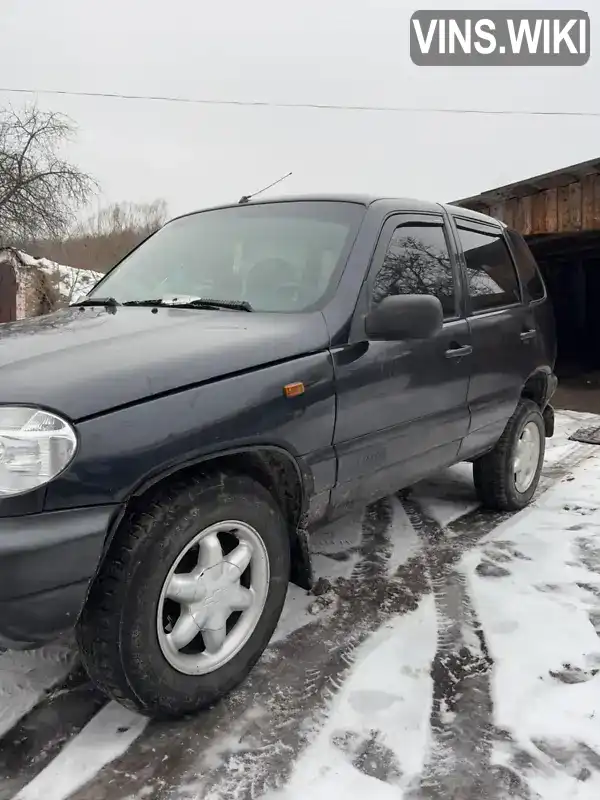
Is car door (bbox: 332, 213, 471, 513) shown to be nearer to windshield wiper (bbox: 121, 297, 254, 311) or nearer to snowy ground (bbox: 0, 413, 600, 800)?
windshield wiper (bbox: 121, 297, 254, 311)

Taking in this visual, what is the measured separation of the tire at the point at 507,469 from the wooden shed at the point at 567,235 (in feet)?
17.1

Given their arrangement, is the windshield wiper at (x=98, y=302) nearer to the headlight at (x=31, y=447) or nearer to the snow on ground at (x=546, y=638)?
the headlight at (x=31, y=447)

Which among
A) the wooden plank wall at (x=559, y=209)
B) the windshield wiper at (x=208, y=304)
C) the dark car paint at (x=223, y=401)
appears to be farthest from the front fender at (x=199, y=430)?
the wooden plank wall at (x=559, y=209)

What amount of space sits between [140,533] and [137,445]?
0.28 metres

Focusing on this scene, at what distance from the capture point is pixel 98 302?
3.08 m

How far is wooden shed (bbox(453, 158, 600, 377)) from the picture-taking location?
867 cm

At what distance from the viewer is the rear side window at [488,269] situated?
3.74 meters

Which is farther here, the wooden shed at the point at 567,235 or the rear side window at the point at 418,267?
the wooden shed at the point at 567,235

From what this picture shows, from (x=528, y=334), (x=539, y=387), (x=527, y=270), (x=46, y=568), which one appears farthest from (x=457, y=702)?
(x=527, y=270)

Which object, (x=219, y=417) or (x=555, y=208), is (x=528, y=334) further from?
(x=555, y=208)

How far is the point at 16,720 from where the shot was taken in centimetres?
222

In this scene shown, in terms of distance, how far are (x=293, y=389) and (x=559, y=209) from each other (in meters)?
8.01

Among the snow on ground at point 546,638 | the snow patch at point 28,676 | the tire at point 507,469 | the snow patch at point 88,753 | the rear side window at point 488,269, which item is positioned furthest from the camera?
the tire at point 507,469

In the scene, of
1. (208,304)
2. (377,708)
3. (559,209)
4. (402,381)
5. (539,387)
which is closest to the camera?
(377,708)
